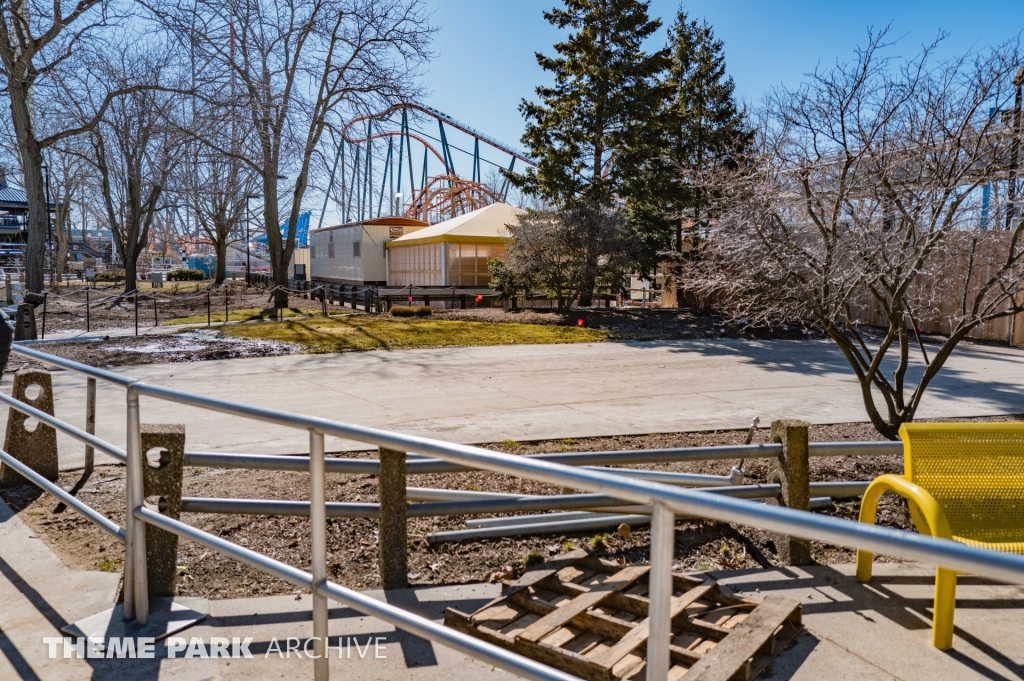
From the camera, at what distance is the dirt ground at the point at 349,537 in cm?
435

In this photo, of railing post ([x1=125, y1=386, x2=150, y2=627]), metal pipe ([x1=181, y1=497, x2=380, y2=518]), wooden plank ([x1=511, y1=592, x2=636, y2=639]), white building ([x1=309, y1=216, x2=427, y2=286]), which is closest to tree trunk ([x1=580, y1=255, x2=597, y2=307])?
white building ([x1=309, y1=216, x2=427, y2=286])

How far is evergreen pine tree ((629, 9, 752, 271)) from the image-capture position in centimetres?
2541

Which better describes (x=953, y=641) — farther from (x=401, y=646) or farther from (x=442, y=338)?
(x=442, y=338)

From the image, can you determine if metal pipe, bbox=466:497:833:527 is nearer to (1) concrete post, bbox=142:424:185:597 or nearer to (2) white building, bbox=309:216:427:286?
(1) concrete post, bbox=142:424:185:597

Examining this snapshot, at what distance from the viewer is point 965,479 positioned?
395 centimetres

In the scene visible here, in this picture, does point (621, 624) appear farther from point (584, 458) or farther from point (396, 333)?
point (396, 333)

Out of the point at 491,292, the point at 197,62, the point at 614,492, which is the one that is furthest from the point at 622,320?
the point at 614,492

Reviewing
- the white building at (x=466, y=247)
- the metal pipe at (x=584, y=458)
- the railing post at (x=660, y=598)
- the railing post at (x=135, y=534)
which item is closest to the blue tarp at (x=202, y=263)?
the white building at (x=466, y=247)

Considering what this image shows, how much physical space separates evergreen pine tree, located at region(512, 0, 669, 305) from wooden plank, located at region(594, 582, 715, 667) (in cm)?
2180

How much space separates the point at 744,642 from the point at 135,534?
269 cm

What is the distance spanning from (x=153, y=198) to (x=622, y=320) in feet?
89.6

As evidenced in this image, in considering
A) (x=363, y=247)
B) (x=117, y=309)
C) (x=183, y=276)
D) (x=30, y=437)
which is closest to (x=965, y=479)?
(x=30, y=437)

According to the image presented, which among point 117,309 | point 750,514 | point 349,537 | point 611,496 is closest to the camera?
point 750,514

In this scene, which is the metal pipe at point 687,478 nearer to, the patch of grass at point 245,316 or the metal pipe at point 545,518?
the metal pipe at point 545,518
